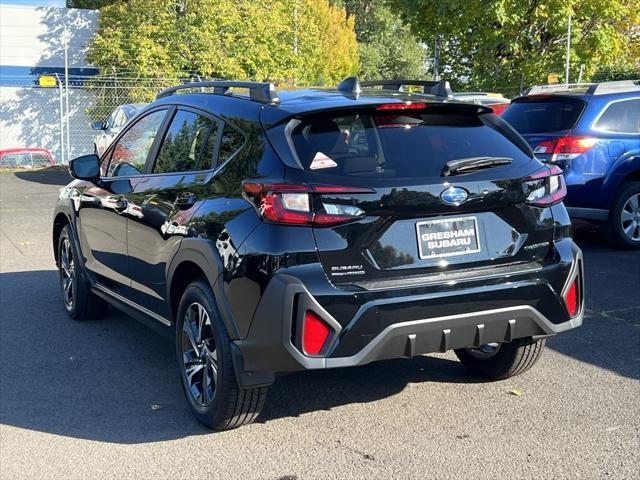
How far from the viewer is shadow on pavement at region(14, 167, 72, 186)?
18938 mm

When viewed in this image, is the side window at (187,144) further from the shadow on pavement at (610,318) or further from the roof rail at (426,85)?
the shadow on pavement at (610,318)

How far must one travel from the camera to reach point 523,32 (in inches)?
952

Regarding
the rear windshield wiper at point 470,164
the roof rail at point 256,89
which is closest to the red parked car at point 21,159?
the roof rail at point 256,89

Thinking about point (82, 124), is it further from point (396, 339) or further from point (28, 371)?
point (396, 339)

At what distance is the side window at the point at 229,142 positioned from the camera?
4.27 metres

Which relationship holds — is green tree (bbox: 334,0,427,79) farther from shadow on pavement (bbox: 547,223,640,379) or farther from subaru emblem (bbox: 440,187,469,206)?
subaru emblem (bbox: 440,187,469,206)

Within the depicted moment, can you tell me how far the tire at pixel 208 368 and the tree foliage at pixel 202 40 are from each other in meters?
22.7

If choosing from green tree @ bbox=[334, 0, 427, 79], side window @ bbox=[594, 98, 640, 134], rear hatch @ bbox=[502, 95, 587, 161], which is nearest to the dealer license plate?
rear hatch @ bbox=[502, 95, 587, 161]

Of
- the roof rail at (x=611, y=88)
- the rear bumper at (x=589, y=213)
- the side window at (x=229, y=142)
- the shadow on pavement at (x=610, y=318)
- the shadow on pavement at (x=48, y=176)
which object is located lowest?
the shadow on pavement at (x=48, y=176)

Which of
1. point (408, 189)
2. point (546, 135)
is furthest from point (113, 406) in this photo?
point (546, 135)

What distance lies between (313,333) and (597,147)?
6430 millimetres

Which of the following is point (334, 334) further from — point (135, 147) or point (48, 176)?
point (48, 176)

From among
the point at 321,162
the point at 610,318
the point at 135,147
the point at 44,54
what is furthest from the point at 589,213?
the point at 44,54

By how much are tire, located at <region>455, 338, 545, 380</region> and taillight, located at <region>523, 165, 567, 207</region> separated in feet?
2.96
